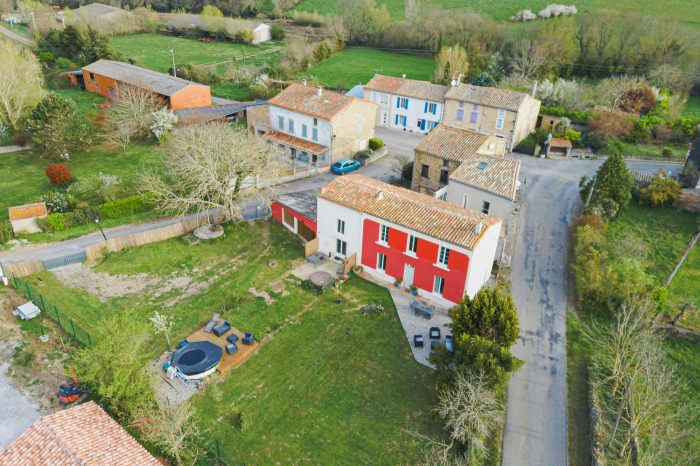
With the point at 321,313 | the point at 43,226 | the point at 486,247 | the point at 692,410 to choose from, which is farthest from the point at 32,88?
the point at 692,410

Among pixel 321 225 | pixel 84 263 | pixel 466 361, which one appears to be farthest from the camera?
pixel 321 225

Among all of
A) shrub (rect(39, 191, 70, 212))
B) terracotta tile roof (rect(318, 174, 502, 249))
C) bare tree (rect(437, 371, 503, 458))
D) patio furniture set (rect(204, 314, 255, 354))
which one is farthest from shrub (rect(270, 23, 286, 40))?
bare tree (rect(437, 371, 503, 458))

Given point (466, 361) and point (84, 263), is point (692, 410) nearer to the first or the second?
point (466, 361)

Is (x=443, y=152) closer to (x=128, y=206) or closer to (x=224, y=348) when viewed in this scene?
(x=224, y=348)

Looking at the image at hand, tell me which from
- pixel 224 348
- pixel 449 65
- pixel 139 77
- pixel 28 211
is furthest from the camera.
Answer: pixel 449 65

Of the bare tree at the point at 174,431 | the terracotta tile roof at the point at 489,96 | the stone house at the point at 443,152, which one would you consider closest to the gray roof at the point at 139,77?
the terracotta tile roof at the point at 489,96

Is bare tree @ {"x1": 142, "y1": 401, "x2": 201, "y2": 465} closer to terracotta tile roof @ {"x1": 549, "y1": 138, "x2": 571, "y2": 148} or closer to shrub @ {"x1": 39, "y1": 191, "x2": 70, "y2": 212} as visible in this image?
shrub @ {"x1": 39, "y1": 191, "x2": 70, "y2": 212}

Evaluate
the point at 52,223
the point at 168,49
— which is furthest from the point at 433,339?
the point at 168,49
